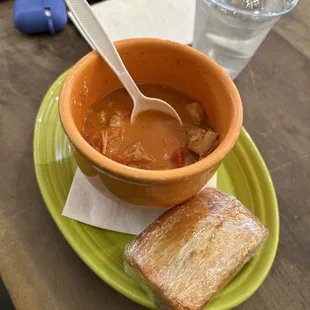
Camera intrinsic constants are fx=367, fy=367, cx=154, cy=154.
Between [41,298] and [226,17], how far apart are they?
75 centimetres

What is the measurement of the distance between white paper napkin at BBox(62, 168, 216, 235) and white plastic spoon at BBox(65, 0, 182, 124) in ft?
0.54

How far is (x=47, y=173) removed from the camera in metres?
0.72

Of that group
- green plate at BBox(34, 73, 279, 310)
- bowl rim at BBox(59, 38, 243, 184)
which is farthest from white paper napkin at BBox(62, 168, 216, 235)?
bowl rim at BBox(59, 38, 243, 184)

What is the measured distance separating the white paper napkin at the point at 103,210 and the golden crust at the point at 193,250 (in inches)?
2.4

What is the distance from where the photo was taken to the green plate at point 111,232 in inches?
24.4

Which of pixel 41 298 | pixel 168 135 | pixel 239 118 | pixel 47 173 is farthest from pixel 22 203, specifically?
pixel 239 118

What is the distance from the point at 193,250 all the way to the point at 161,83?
369 mm

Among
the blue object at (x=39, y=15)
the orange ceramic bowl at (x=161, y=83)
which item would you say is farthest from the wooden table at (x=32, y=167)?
the orange ceramic bowl at (x=161, y=83)

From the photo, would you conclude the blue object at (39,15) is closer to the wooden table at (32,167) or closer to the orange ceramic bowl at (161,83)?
the wooden table at (32,167)

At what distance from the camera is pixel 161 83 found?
0.80 metres

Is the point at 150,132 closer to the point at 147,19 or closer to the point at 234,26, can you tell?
the point at 234,26

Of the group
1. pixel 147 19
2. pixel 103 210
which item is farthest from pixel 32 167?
pixel 147 19

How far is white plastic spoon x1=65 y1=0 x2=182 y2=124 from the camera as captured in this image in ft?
2.17

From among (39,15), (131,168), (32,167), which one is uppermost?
(131,168)
